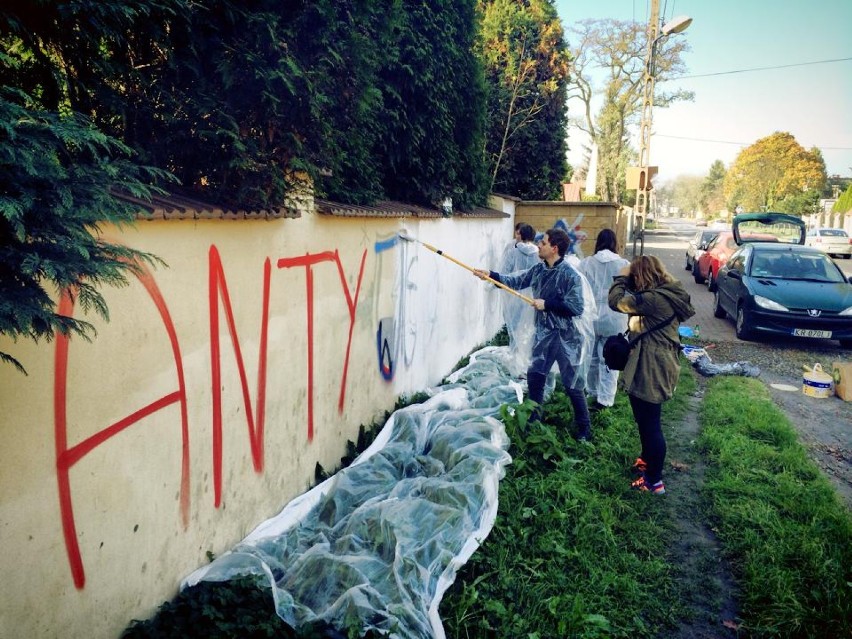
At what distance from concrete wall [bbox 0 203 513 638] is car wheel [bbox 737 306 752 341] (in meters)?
7.74

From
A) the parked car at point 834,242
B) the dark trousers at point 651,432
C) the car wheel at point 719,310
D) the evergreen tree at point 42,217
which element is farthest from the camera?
the parked car at point 834,242

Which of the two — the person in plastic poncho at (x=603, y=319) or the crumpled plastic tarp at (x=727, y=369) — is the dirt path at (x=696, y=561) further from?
the crumpled plastic tarp at (x=727, y=369)

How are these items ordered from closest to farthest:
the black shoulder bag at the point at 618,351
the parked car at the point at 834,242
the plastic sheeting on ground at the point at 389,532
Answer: the plastic sheeting on ground at the point at 389,532 < the black shoulder bag at the point at 618,351 < the parked car at the point at 834,242

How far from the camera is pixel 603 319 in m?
6.69

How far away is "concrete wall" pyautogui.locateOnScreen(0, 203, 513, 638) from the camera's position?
212 cm

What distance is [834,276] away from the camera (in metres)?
10.5

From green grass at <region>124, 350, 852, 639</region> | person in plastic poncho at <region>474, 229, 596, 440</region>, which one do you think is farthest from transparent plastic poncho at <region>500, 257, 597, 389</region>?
green grass at <region>124, 350, 852, 639</region>

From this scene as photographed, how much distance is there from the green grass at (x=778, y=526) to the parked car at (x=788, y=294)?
4.06 meters

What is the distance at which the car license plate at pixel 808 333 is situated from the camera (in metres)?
9.41

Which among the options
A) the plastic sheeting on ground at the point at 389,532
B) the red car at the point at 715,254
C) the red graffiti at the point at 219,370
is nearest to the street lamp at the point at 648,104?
the red car at the point at 715,254

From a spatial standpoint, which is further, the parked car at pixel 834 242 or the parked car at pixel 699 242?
the parked car at pixel 834 242

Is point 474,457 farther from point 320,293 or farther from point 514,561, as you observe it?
point 320,293

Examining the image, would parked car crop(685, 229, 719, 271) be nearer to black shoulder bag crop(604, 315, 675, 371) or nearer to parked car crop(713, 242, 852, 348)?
parked car crop(713, 242, 852, 348)

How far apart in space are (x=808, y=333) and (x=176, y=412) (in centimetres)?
977
